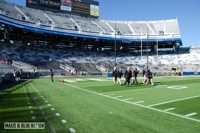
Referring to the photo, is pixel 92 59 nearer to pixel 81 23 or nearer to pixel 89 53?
pixel 89 53

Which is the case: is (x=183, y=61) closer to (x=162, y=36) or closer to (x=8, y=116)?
(x=162, y=36)

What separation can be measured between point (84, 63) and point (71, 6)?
76.4 ft

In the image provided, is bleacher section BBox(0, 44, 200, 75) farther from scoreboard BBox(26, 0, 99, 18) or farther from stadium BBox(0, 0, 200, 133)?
scoreboard BBox(26, 0, 99, 18)

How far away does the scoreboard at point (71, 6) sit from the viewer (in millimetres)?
58094

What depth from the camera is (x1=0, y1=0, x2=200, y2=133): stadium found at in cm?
554

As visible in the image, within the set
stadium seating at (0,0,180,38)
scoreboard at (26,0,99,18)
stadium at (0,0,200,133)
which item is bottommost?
stadium at (0,0,200,133)

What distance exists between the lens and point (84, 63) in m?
52.5

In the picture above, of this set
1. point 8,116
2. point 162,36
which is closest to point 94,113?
point 8,116

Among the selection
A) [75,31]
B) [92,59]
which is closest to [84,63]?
[92,59]

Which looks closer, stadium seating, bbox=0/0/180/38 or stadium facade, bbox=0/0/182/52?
stadium facade, bbox=0/0/182/52

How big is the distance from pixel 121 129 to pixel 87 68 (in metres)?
44.9

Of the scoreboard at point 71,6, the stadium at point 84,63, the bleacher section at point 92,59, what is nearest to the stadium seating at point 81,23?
the stadium at point 84,63

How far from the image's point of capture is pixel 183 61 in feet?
199

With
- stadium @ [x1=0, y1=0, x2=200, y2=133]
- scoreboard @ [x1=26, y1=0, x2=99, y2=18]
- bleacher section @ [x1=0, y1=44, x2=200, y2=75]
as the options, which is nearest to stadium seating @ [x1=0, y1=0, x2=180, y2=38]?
stadium @ [x1=0, y1=0, x2=200, y2=133]
